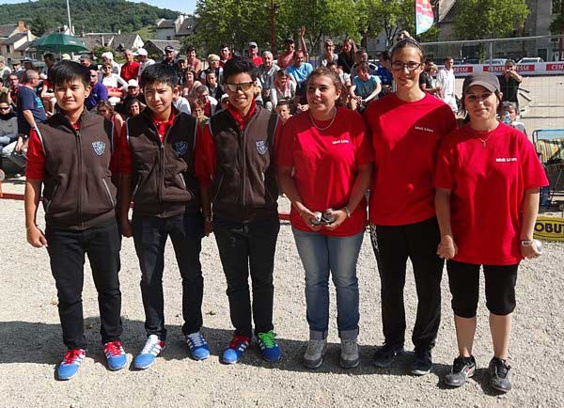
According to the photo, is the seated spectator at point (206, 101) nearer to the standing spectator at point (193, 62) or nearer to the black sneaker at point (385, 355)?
the standing spectator at point (193, 62)

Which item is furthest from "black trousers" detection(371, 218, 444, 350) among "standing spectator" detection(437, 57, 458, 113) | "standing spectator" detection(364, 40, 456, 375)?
"standing spectator" detection(437, 57, 458, 113)

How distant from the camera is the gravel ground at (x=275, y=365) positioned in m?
3.45

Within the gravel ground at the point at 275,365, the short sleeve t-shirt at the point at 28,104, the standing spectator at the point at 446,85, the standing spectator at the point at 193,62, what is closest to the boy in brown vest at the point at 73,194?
the gravel ground at the point at 275,365

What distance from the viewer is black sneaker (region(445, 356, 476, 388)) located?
136 inches

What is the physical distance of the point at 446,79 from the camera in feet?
41.0

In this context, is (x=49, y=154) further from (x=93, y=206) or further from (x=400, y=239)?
(x=400, y=239)

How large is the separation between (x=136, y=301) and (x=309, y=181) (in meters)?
2.44

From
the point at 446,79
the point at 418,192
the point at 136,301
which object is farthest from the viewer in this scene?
the point at 446,79

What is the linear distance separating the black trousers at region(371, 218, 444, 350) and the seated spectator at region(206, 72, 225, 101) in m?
7.49

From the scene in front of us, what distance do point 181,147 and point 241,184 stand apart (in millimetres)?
479

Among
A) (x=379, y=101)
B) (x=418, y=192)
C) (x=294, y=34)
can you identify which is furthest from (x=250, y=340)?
(x=294, y=34)

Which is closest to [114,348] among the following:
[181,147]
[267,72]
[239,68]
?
[181,147]

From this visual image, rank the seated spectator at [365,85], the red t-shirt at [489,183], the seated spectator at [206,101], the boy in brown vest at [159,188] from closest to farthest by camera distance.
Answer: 1. the red t-shirt at [489,183]
2. the boy in brown vest at [159,188]
3. the seated spectator at [206,101]
4. the seated spectator at [365,85]

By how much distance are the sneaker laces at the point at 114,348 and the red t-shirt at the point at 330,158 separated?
1719 millimetres
